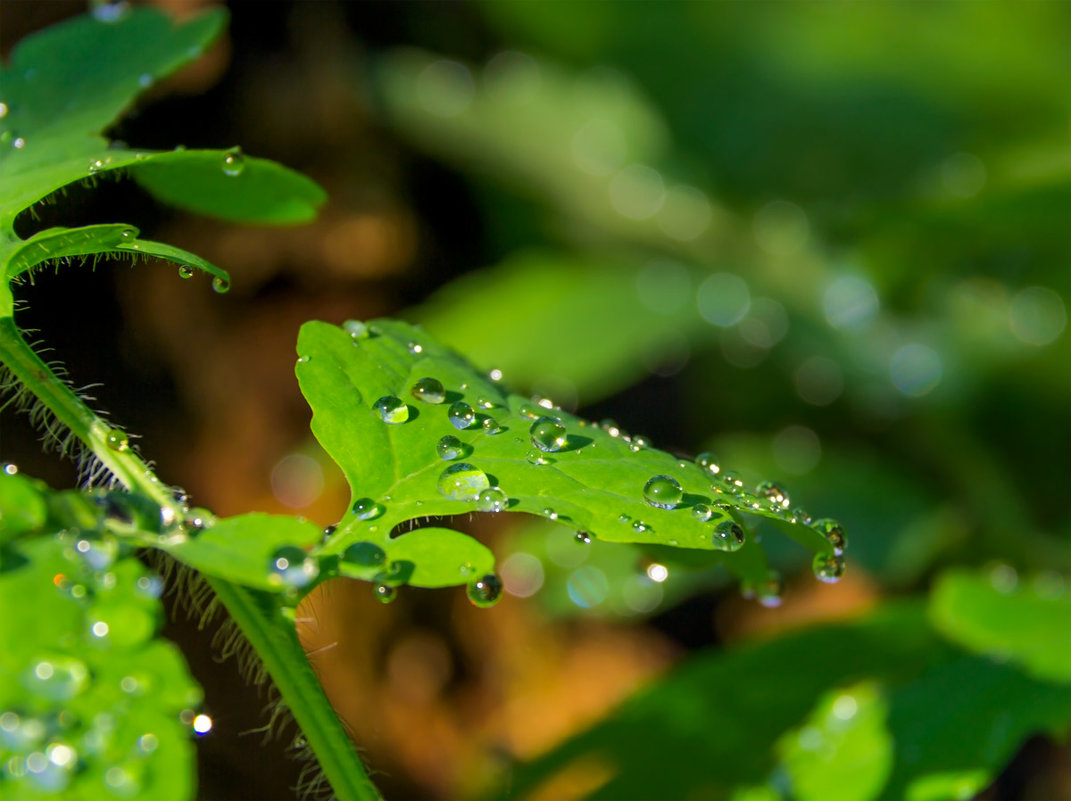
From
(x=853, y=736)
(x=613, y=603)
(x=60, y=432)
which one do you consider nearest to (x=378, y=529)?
(x=60, y=432)

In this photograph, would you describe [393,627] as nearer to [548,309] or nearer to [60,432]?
[548,309]

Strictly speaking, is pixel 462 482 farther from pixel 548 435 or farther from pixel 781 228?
pixel 781 228

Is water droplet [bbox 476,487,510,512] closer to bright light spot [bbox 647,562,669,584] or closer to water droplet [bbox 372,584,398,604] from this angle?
water droplet [bbox 372,584,398,604]

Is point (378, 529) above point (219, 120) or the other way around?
above

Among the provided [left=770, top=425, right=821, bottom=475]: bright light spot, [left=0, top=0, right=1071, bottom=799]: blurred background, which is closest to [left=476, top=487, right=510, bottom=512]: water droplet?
[left=0, top=0, right=1071, bottom=799]: blurred background

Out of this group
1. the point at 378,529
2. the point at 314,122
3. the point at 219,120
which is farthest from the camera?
the point at 314,122
